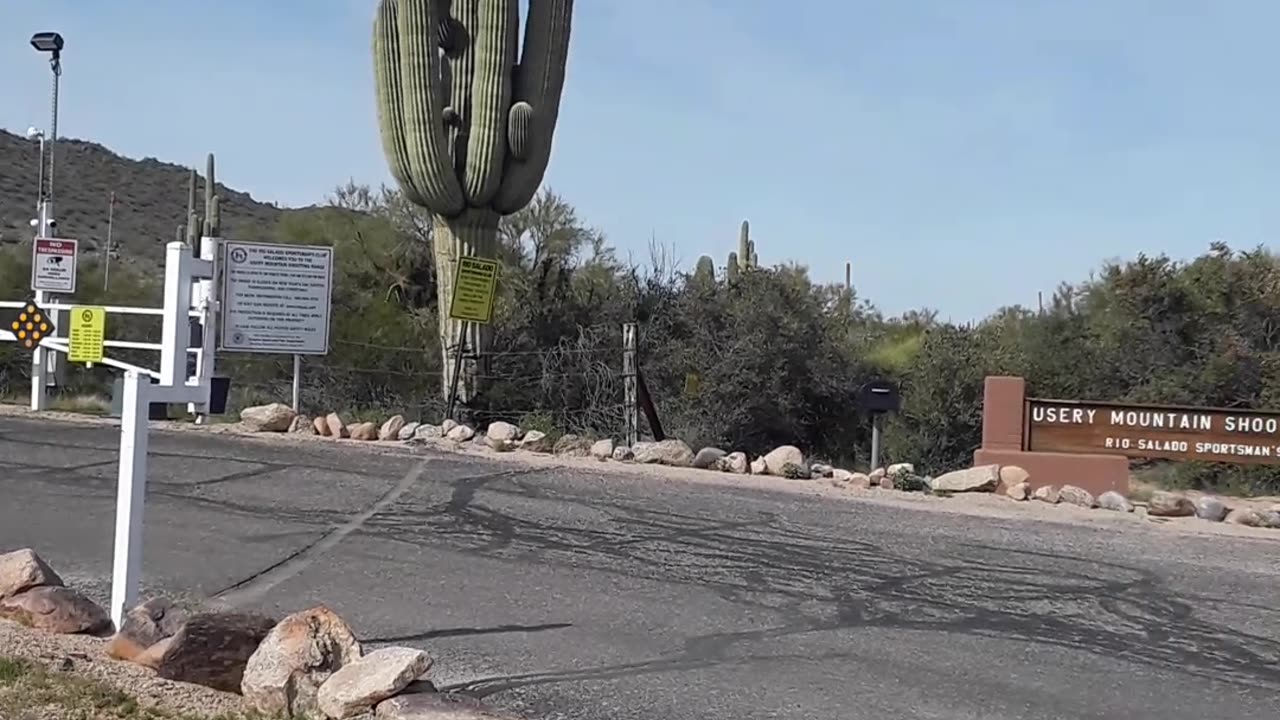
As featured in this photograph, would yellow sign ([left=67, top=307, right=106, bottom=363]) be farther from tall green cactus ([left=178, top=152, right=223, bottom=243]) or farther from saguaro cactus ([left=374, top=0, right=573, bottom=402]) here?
tall green cactus ([left=178, top=152, right=223, bottom=243])

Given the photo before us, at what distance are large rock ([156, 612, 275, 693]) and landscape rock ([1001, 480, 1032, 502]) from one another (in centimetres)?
1067

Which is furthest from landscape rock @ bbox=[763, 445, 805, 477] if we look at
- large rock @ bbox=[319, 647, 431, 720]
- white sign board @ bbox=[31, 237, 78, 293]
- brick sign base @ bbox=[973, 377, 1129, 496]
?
large rock @ bbox=[319, 647, 431, 720]

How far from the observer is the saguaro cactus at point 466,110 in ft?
65.5

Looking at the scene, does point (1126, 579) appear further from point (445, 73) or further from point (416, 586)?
point (445, 73)

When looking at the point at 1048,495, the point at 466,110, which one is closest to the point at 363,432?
the point at 466,110

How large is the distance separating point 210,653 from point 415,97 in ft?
46.6

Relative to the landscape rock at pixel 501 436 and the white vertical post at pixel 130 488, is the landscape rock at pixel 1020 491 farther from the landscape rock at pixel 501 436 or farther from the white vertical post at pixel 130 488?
the white vertical post at pixel 130 488

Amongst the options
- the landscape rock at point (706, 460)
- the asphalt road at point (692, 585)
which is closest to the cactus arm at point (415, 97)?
the landscape rock at point (706, 460)

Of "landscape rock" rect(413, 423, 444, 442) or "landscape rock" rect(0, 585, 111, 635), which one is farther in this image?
"landscape rock" rect(413, 423, 444, 442)

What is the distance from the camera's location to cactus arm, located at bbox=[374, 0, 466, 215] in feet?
65.2

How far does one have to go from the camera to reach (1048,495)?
1569 centimetres

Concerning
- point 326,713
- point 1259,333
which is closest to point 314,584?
point 326,713

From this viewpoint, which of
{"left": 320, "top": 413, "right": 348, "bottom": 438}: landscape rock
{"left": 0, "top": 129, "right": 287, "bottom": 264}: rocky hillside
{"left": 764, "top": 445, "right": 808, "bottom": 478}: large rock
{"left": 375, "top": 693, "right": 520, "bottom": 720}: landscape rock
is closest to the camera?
{"left": 375, "top": 693, "right": 520, "bottom": 720}: landscape rock

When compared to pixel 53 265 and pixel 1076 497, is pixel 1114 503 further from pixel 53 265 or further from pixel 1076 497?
pixel 53 265
